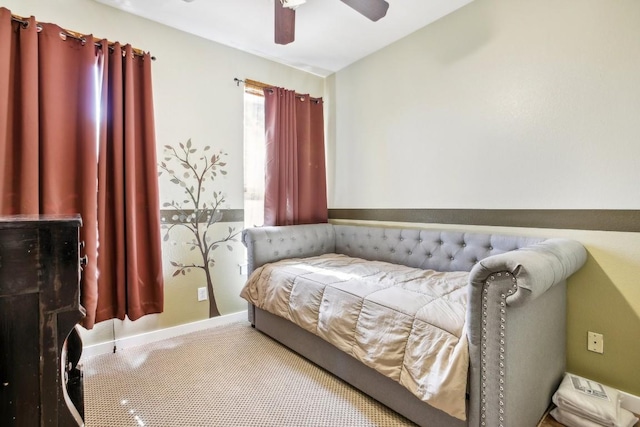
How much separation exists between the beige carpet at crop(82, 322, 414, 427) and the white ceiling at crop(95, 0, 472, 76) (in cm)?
259

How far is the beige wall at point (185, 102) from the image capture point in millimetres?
2213

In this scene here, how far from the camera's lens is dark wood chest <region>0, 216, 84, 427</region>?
655mm

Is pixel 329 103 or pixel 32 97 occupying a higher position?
pixel 329 103

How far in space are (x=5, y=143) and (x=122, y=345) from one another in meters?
1.55

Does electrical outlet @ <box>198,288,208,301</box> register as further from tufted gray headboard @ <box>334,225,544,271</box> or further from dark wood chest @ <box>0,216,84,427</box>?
dark wood chest @ <box>0,216,84,427</box>

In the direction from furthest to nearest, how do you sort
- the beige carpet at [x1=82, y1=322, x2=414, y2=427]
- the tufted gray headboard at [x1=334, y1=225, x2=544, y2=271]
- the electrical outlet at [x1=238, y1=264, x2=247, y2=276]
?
the electrical outlet at [x1=238, y1=264, x2=247, y2=276] < the tufted gray headboard at [x1=334, y1=225, x2=544, y2=271] < the beige carpet at [x1=82, y1=322, x2=414, y2=427]

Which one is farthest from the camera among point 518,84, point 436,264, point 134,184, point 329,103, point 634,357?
point 329,103

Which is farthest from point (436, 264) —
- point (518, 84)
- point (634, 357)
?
point (518, 84)

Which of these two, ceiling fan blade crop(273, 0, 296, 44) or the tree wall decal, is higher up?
ceiling fan blade crop(273, 0, 296, 44)

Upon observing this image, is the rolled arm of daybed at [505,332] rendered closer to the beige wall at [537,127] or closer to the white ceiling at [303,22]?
the beige wall at [537,127]

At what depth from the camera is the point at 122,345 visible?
231 cm

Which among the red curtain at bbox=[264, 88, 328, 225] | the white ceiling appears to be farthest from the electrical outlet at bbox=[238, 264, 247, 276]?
the white ceiling

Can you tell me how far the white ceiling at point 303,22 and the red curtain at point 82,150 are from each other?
47 cm

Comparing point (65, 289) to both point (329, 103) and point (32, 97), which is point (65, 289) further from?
point (329, 103)
